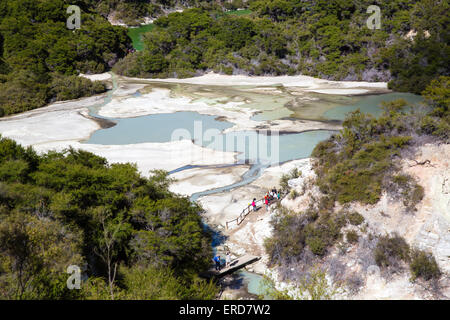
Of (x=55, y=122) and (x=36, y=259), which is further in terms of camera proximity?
(x=55, y=122)

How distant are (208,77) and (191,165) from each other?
130 feet

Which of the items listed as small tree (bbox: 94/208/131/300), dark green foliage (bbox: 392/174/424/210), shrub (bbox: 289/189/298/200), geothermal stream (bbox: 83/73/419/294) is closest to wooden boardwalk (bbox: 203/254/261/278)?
shrub (bbox: 289/189/298/200)

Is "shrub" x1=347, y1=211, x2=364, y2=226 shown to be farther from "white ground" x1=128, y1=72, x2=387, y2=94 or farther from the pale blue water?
"white ground" x1=128, y1=72, x2=387, y2=94

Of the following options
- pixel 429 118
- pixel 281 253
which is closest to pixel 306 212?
pixel 281 253

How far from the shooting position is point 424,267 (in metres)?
17.7

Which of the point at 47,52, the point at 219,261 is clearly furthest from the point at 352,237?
the point at 47,52

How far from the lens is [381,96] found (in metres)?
52.8

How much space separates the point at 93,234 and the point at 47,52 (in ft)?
207

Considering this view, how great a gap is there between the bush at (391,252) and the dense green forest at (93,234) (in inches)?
311

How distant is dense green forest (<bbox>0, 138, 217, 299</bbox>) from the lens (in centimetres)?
1348

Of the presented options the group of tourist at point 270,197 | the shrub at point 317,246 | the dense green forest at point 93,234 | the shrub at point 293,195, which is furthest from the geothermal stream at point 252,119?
the dense green forest at point 93,234

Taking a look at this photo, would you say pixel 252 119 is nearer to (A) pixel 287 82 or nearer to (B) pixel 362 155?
(A) pixel 287 82

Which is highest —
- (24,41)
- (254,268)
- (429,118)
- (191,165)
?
(24,41)
